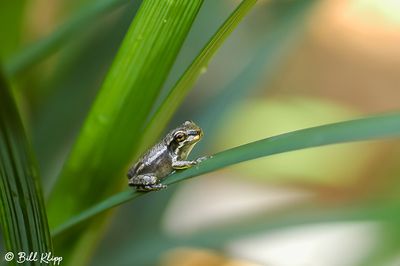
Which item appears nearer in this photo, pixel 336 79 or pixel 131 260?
pixel 131 260

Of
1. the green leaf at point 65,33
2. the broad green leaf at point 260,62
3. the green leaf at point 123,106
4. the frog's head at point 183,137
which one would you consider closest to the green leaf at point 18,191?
the green leaf at point 123,106

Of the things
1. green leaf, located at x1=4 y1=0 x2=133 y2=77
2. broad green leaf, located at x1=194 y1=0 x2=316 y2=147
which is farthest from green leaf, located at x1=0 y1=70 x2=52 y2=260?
broad green leaf, located at x1=194 y1=0 x2=316 y2=147

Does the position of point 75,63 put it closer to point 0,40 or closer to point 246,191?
point 0,40

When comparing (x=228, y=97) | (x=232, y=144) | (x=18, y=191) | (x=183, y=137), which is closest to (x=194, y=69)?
(x=18, y=191)

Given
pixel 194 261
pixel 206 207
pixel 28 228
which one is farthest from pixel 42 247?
pixel 206 207

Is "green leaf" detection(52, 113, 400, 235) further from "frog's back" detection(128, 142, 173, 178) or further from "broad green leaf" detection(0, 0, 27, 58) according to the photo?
"broad green leaf" detection(0, 0, 27, 58)

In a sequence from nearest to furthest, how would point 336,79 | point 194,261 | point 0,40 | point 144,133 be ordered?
point 144,133
point 0,40
point 194,261
point 336,79

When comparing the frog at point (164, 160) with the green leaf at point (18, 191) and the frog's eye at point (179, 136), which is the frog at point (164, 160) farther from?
the green leaf at point (18, 191)
